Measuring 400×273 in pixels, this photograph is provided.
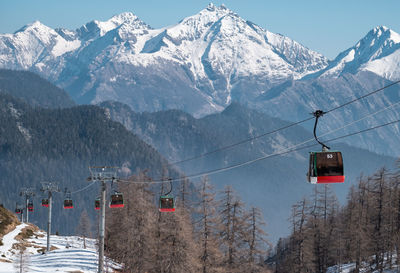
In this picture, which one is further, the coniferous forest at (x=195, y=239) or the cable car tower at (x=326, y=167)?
the coniferous forest at (x=195, y=239)

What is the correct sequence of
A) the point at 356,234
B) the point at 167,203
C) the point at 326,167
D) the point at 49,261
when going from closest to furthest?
the point at 326,167
the point at 167,203
the point at 49,261
the point at 356,234

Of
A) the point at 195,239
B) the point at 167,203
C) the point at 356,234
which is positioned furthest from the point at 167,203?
the point at 356,234

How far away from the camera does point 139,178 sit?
3482 inches

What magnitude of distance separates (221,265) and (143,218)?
10583 mm

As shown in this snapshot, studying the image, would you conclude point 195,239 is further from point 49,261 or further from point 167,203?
point 167,203

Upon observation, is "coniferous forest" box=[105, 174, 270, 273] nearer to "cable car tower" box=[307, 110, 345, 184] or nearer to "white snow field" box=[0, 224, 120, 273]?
"white snow field" box=[0, 224, 120, 273]

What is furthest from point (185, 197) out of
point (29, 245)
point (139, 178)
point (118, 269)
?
point (29, 245)

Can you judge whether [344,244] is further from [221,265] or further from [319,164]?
[319,164]

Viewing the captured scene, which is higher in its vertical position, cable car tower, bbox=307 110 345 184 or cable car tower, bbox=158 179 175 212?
cable car tower, bbox=158 179 175 212

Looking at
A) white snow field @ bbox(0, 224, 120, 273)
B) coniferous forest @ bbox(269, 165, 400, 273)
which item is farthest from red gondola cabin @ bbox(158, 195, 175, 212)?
coniferous forest @ bbox(269, 165, 400, 273)

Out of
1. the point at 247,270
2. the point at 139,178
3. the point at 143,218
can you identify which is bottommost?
the point at 247,270

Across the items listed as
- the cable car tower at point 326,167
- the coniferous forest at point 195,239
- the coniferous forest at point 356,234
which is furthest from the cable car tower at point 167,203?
the coniferous forest at point 356,234

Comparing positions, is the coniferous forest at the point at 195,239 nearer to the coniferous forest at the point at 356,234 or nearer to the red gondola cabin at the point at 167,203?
the coniferous forest at the point at 356,234

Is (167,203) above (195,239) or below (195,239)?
below
